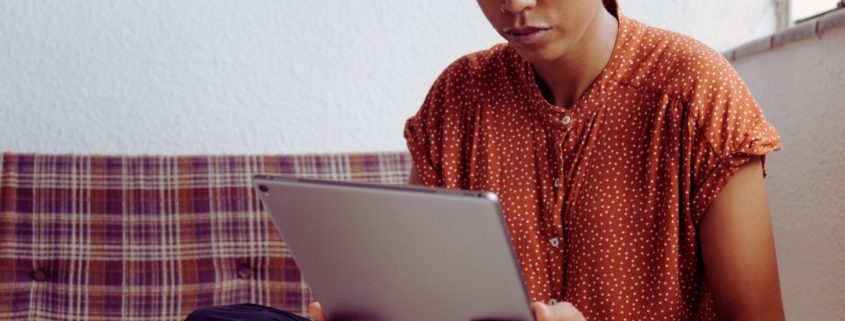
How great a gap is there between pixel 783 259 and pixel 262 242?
2.68 ft

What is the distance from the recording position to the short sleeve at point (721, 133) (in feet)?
3.03

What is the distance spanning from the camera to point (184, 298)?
4.85ft

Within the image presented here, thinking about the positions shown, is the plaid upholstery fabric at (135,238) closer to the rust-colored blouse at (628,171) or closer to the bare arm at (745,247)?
the rust-colored blouse at (628,171)

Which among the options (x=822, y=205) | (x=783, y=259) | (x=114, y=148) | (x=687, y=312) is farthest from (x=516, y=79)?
(x=114, y=148)

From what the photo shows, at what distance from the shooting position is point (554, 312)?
0.80 metres

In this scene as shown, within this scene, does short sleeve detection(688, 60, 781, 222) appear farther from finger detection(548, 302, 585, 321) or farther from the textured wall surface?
the textured wall surface

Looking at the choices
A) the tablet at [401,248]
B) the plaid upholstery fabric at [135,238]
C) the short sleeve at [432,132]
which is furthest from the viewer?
the plaid upholstery fabric at [135,238]

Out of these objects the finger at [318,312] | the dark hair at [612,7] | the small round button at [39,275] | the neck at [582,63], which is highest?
the dark hair at [612,7]

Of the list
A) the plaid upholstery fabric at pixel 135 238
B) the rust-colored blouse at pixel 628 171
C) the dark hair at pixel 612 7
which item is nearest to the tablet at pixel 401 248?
the rust-colored blouse at pixel 628 171

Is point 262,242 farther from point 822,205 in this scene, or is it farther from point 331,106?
point 822,205

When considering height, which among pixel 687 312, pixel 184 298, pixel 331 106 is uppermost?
pixel 331 106

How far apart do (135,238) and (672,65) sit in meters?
0.89

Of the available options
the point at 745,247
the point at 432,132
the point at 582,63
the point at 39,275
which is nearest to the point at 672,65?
the point at 582,63

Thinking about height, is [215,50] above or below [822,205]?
above
